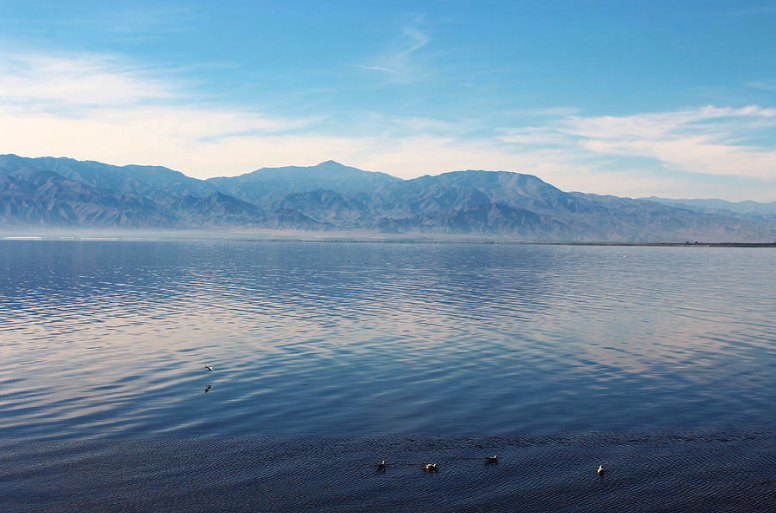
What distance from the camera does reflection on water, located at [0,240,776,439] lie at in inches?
909

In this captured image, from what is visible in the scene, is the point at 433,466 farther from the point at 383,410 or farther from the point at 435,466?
the point at 383,410

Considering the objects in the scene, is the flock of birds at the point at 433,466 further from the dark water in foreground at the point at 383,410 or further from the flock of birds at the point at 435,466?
the dark water in foreground at the point at 383,410

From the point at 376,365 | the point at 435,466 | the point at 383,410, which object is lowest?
the point at 376,365

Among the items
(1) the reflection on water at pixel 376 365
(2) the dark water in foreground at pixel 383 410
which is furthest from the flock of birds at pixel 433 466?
(1) the reflection on water at pixel 376 365

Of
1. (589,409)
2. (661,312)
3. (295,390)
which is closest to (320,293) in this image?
(661,312)

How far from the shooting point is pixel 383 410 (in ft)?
79.7

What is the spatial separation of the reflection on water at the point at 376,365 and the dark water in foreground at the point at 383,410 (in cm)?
17

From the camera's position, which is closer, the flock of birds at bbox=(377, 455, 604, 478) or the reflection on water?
the flock of birds at bbox=(377, 455, 604, 478)

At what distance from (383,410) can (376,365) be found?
824 cm

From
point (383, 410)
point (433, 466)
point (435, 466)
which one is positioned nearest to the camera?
point (433, 466)

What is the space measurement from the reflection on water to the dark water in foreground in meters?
0.17

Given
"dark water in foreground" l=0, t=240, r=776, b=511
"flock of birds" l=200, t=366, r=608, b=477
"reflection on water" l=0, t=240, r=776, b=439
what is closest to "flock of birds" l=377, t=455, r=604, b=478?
"flock of birds" l=200, t=366, r=608, b=477

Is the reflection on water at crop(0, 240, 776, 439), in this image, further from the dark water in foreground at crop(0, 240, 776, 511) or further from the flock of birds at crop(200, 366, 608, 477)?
the flock of birds at crop(200, 366, 608, 477)

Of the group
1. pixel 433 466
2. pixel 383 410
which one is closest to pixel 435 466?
pixel 433 466
